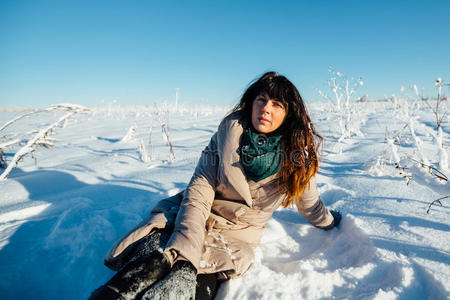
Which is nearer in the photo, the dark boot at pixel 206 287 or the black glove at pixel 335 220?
the dark boot at pixel 206 287

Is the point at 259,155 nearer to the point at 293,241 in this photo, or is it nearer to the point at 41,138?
the point at 293,241

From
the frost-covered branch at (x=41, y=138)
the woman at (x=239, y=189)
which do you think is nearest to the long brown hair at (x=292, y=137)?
the woman at (x=239, y=189)

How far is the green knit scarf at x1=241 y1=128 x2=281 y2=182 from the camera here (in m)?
1.33

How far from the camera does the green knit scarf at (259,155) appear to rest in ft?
4.35

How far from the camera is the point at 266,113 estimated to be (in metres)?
1.37

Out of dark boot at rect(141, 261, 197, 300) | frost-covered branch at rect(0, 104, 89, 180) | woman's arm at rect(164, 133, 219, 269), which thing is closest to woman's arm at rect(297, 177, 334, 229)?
woman's arm at rect(164, 133, 219, 269)

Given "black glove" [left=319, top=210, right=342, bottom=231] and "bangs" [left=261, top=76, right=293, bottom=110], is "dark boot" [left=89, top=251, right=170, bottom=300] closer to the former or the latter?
"bangs" [left=261, top=76, right=293, bottom=110]

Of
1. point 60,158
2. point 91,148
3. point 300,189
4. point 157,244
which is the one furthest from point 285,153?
point 91,148

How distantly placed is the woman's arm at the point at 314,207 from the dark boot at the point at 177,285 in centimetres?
92

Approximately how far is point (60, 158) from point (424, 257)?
582 cm

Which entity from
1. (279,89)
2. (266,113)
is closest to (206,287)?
(266,113)

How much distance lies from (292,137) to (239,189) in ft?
1.55

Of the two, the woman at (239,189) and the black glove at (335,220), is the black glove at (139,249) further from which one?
the black glove at (335,220)

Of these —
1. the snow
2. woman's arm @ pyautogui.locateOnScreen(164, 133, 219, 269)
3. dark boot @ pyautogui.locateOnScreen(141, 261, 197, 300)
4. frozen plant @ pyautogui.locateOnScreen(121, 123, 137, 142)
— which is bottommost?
frozen plant @ pyautogui.locateOnScreen(121, 123, 137, 142)
